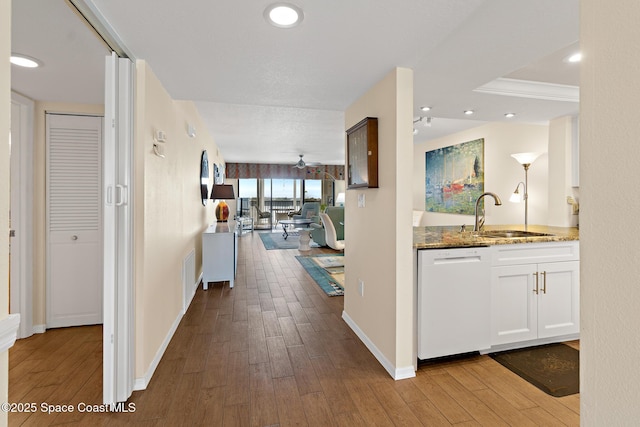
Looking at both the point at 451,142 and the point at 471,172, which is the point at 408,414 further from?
the point at 451,142

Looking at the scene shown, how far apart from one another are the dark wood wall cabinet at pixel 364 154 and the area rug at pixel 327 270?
5.80 feet

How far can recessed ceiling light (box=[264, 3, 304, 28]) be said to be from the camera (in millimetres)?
1452

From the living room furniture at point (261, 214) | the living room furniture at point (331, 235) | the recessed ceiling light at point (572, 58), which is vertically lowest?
the living room furniture at point (331, 235)

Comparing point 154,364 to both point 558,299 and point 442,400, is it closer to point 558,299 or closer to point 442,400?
point 442,400

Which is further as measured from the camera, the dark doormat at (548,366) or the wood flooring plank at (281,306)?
the wood flooring plank at (281,306)

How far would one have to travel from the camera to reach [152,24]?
1.59 meters

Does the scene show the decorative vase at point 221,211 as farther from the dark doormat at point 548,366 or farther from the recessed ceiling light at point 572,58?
the recessed ceiling light at point 572,58

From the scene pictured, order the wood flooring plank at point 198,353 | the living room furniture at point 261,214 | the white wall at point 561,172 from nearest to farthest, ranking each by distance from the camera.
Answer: the wood flooring plank at point 198,353
the white wall at point 561,172
the living room furniture at point 261,214

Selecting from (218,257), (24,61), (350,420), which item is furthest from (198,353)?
(24,61)

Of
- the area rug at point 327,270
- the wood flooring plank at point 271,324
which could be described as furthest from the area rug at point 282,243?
the wood flooring plank at point 271,324

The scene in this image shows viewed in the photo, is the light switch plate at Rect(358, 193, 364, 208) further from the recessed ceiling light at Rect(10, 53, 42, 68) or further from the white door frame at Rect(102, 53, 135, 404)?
the recessed ceiling light at Rect(10, 53, 42, 68)

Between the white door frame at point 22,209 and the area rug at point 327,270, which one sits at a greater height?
the white door frame at point 22,209

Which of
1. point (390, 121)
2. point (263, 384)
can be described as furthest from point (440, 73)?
point (263, 384)

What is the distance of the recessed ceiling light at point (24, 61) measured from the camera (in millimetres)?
1960
